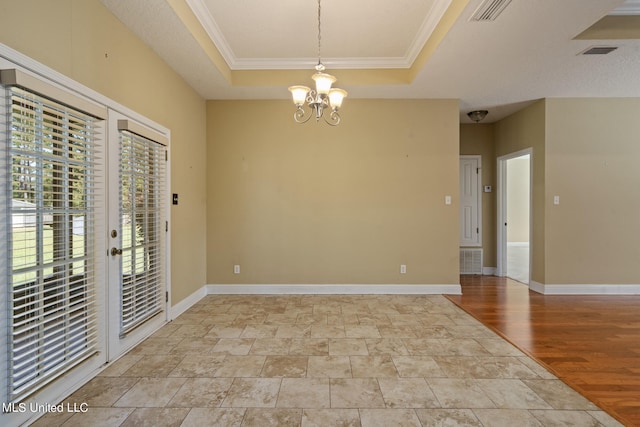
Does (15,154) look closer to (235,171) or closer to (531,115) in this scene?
(235,171)

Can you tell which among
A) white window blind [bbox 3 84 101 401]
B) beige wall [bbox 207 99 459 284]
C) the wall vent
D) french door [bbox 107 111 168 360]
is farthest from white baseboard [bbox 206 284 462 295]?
white window blind [bbox 3 84 101 401]

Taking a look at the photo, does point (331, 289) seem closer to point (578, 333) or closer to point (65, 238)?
point (578, 333)

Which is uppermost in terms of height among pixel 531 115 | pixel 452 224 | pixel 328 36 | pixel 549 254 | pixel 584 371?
pixel 328 36

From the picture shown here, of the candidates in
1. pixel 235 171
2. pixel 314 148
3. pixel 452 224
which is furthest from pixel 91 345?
pixel 452 224

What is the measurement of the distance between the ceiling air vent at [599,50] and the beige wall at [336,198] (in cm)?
165

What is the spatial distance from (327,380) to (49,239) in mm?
2075

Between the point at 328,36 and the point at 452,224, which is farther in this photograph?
the point at 452,224

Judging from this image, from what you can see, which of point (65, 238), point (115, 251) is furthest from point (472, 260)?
point (65, 238)

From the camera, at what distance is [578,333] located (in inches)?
128

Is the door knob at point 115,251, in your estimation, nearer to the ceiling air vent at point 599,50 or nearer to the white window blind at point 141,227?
the white window blind at point 141,227

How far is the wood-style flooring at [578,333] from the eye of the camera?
225 cm

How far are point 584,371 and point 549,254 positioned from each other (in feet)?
8.79

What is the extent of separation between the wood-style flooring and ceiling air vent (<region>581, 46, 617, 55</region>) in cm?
290

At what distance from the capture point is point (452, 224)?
15.6 ft
